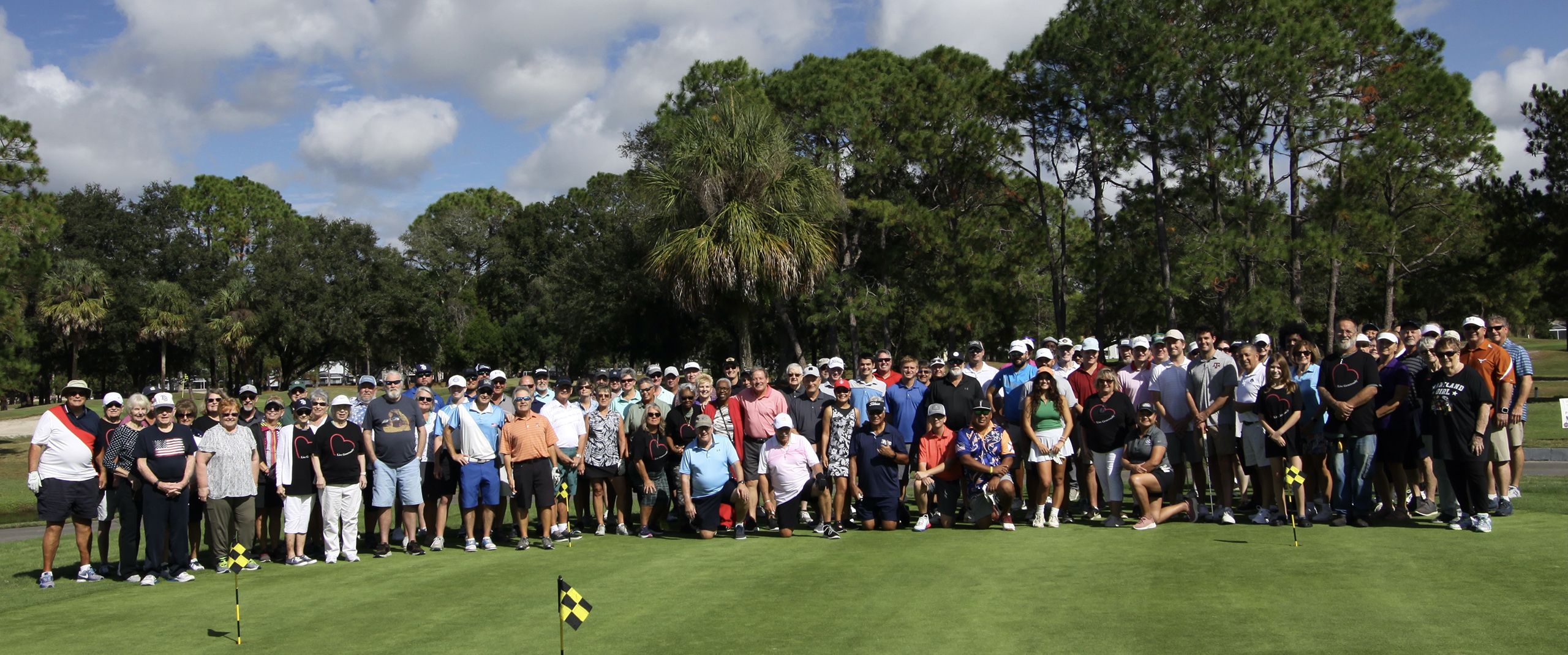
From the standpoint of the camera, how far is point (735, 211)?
1967 centimetres

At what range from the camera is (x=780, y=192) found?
794 inches

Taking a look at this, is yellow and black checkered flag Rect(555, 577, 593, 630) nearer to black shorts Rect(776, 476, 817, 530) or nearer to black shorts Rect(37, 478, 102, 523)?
black shorts Rect(776, 476, 817, 530)

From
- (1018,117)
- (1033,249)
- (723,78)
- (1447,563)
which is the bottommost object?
(1447,563)

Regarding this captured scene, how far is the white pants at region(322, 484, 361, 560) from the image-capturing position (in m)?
9.65

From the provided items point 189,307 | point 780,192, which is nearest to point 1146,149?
point 780,192

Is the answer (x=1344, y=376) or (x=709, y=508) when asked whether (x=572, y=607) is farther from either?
(x=1344, y=376)

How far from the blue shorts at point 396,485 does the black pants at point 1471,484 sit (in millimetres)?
9632

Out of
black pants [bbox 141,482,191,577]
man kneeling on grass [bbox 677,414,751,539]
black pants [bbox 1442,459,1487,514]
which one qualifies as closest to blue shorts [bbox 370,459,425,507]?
black pants [bbox 141,482,191,577]

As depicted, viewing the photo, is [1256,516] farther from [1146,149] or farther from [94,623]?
[1146,149]

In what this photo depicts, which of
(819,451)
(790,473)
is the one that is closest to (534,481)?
(790,473)

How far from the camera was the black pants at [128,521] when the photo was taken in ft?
29.8

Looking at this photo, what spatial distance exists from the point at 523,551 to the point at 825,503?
3.06 m

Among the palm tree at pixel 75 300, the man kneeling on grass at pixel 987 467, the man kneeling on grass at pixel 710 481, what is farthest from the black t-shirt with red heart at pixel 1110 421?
the palm tree at pixel 75 300

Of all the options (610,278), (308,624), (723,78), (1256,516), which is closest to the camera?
(308,624)
